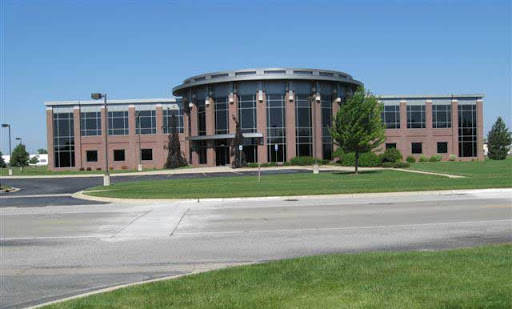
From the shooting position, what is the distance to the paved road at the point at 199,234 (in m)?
8.09

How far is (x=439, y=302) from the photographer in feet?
17.1

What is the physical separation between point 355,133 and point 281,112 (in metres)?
21.8

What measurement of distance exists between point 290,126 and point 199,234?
44023 mm

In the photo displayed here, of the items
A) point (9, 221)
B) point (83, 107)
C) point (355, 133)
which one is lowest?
point (9, 221)

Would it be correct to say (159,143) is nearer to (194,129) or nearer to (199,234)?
(194,129)

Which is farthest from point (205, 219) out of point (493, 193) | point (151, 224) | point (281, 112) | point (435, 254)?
point (281, 112)

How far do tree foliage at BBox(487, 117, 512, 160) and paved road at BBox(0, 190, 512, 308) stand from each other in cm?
5690

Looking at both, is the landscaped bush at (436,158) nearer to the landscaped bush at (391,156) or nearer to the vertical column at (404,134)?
the vertical column at (404,134)

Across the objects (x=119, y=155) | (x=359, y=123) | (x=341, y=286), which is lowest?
(x=341, y=286)

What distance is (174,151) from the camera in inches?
2366

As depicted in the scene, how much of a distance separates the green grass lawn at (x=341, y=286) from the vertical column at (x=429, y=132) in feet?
205

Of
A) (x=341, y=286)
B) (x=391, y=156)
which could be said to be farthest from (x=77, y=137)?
(x=341, y=286)

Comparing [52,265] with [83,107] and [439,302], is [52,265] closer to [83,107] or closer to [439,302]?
[439,302]

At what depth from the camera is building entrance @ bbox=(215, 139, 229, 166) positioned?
57.5 m
